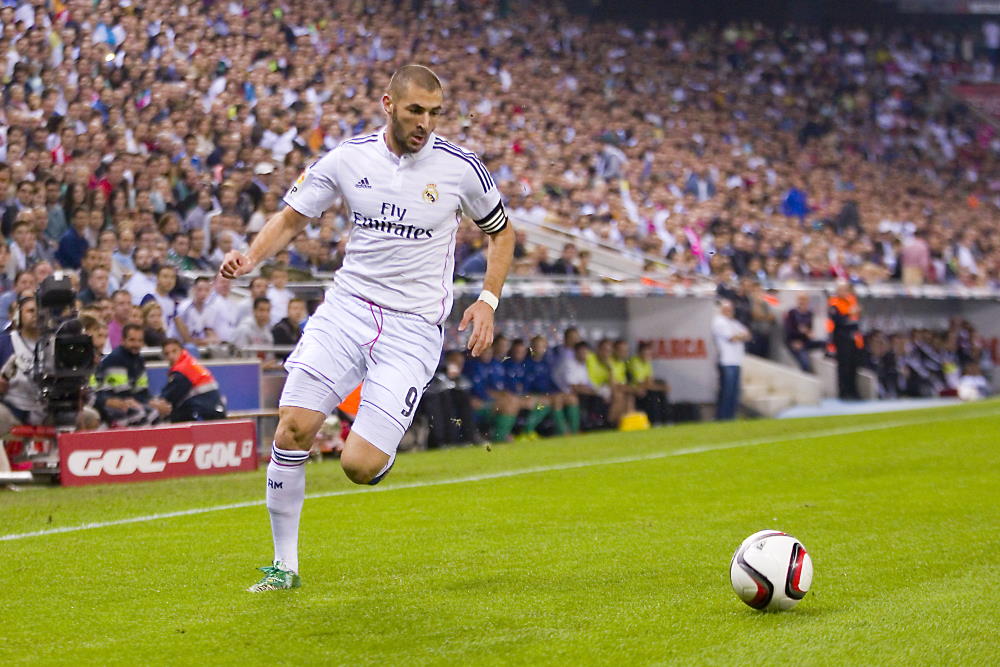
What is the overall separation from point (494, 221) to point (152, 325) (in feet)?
26.8

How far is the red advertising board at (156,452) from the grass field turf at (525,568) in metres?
0.39

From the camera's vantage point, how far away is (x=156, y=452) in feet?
40.0

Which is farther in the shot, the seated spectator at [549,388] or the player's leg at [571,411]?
the player's leg at [571,411]

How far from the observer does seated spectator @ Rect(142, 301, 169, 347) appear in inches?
550

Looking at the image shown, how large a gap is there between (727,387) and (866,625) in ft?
47.8

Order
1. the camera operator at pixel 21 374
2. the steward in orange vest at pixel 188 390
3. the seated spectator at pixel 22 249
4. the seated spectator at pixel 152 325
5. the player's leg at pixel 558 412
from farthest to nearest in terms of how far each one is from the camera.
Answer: the player's leg at pixel 558 412 < the seated spectator at pixel 152 325 < the seated spectator at pixel 22 249 < the steward in orange vest at pixel 188 390 < the camera operator at pixel 21 374

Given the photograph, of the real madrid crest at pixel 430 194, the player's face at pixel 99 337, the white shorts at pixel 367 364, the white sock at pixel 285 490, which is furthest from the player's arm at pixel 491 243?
the player's face at pixel 99 337

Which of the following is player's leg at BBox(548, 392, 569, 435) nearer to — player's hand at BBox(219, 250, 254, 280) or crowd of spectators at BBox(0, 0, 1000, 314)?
crowd of spectators at BBox(0, 0, 1000, 314)

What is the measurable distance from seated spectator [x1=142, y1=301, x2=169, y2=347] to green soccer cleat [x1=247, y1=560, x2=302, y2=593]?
798cm

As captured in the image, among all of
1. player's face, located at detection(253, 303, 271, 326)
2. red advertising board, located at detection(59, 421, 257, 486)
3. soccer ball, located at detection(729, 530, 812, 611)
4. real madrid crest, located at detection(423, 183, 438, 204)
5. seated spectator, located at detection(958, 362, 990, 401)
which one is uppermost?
real madrid crest, located at detection(423, 183, 438, 204)

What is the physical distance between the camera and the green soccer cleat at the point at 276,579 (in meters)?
6.30

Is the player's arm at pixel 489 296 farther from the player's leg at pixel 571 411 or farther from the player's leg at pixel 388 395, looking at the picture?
the player's leg at pixel 571 411

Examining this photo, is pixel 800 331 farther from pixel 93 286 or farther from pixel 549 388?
pixel 93 286

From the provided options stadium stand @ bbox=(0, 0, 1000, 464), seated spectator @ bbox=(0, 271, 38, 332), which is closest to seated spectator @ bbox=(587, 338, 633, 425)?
stadium stand @ bbox=(0, 0, 1000, 464)
